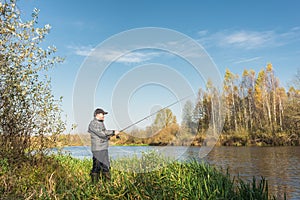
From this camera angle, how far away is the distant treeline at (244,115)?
2634 centimetres

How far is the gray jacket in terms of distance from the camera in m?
6.97

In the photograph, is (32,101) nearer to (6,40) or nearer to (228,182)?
(6,40)

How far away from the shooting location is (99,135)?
696cm

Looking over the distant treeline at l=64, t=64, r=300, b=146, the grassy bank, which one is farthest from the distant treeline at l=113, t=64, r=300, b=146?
the grassy bank

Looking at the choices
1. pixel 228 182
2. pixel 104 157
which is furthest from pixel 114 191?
pixel 228 182

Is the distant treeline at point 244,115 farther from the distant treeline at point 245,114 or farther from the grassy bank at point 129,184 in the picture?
the grassy bank at point 129,184

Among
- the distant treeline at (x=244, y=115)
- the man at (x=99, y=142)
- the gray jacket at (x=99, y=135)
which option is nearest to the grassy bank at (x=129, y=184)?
the man at (x=99, y=142)

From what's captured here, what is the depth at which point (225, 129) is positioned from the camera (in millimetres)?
43406

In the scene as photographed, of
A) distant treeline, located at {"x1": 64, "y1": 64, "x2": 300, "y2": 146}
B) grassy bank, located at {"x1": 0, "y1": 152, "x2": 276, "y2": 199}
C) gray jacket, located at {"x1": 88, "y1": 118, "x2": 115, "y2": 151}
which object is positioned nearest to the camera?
grassy bank, located at {"x1": 0, "y1": 152, "x2": 276, "y2": 199}

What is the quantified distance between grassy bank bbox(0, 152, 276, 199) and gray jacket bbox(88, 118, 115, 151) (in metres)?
0.77

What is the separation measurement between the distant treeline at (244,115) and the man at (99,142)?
35.7 feet

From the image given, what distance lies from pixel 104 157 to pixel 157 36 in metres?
6.74

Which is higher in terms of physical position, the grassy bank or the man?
the man

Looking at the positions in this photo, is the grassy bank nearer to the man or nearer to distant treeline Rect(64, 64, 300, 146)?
the man
